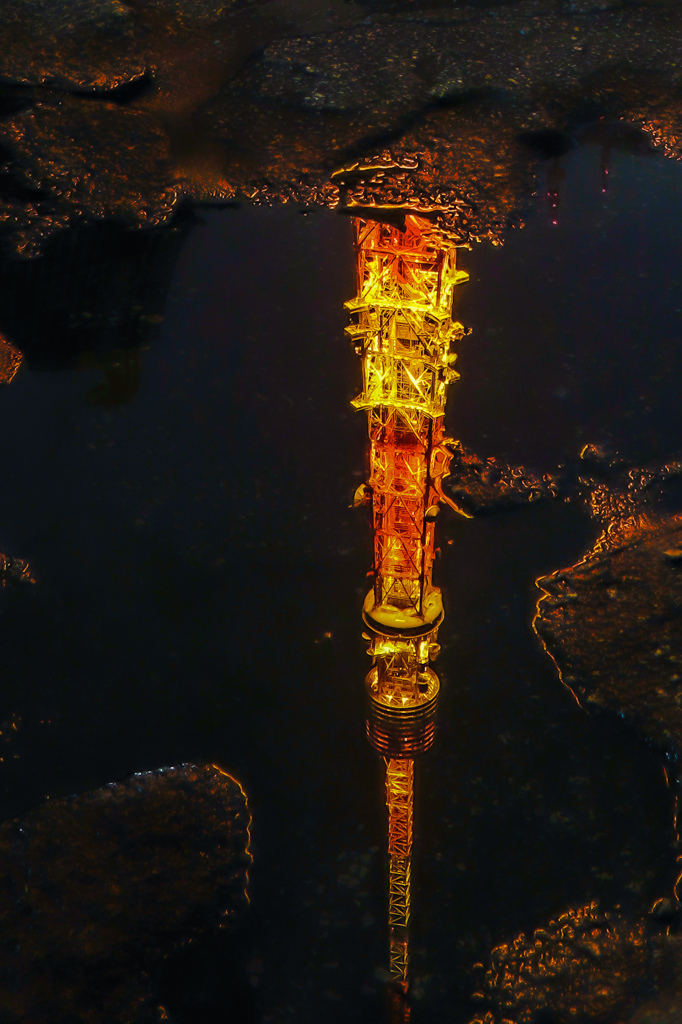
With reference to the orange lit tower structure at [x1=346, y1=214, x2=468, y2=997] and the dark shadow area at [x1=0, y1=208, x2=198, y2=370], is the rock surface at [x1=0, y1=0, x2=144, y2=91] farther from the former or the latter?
the orange lit tower structure at [x1=346, y1=214, x2=468, y2=997]

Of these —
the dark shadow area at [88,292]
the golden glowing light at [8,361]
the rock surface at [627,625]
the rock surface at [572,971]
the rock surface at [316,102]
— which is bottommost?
the rock surface at [572,971]

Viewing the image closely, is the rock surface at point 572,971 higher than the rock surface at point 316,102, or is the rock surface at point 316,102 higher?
the rock surface at point 316,102

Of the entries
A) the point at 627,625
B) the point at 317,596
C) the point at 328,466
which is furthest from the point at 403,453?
the point at 328,466

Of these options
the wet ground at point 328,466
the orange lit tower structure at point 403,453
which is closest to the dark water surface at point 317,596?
the wet ground at point 328,466

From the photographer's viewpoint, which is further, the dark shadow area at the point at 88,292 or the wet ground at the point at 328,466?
the dark shadow area at the point at 88,292

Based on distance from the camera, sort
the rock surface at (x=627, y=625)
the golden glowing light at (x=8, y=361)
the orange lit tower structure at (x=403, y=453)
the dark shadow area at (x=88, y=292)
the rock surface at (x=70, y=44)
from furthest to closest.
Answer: the rock surface at (x=70, y=44), the dark shadow area at (x=88, y=292), the golden glowing light at (x=8, y=361), the rock surface at (x=627, y=625), the orange lit tower structure at (x=403, y=453)

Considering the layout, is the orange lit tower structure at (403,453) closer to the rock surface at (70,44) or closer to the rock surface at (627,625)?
the rock surface at (627,625)

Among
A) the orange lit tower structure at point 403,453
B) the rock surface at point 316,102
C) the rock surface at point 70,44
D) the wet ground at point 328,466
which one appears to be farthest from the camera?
the rock surface at point 70,44

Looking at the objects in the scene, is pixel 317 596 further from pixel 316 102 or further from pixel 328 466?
pixel 316 102
